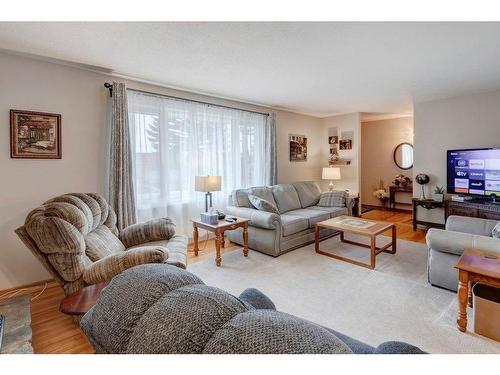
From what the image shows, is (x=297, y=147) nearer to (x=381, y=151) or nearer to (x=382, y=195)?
(x=381, y=151)

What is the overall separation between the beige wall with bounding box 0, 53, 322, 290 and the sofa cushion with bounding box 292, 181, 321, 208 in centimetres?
321

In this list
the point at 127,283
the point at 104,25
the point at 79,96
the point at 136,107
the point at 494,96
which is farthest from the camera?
the point at 494,96

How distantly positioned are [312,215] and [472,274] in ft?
7.92

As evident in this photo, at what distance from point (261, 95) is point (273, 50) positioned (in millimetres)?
1800

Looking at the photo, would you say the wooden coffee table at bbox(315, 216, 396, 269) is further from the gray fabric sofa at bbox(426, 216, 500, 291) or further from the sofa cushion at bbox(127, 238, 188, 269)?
the sofa cushion at bbox(127, 238, 188, 269)

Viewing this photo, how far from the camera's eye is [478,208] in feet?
13.2

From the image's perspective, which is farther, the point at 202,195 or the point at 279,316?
the point at 202,195

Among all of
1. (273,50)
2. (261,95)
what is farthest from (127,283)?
(261,95)

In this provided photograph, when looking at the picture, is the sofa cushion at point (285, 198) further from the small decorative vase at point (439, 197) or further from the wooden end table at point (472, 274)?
the wooden end table at point (472, 274)

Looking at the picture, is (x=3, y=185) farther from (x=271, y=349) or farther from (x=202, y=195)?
(x=271, y=349)

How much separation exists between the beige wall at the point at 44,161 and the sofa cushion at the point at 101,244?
0.92m

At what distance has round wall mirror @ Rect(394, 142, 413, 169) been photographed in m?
6.48
